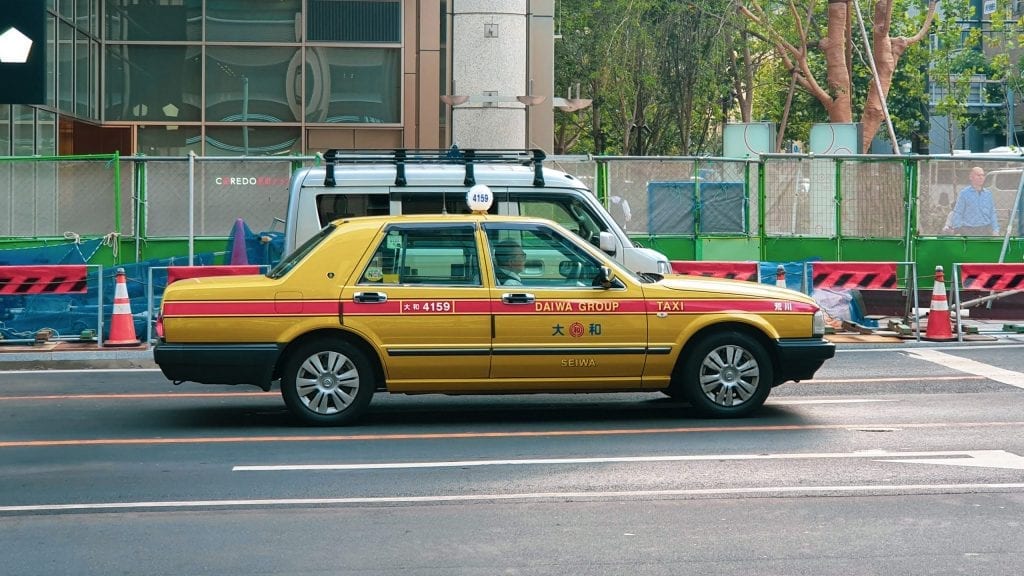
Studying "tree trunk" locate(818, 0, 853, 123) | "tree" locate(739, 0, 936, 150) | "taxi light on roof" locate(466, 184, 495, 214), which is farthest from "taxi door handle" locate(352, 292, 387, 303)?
"tree trunk" locate(818, 0, 853, 123)

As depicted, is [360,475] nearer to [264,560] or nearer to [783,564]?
[264,560]

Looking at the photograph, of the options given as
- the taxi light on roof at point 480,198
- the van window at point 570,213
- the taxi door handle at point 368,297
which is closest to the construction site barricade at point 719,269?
the van window at point 570,213

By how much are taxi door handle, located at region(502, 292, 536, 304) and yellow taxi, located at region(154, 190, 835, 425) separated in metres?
0.01

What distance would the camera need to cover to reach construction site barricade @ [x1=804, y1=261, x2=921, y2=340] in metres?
17.0

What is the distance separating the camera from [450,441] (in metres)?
10.0

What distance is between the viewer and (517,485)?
8383 millimetres

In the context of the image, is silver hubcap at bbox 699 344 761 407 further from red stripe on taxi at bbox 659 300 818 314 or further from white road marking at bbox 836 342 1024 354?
white road marking at bbox 836 342 1024 354

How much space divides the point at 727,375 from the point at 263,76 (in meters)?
17.7

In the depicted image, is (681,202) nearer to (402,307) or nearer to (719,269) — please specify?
(719,269)

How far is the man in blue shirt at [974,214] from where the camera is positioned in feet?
68.8

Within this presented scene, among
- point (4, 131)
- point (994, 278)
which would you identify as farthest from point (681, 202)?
point (4, 131)

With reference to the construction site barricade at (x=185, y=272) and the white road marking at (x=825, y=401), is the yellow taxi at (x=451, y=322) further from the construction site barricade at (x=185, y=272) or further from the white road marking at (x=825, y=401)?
the construction site barricade at (x=185, y=272)

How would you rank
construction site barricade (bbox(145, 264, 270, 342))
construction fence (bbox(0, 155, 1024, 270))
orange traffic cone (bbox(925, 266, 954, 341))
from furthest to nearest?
construction fence (bbox(0, 155, 1024, 270))
orange traffic cone (bbox(925, 266, 954, 341))
construction site barricade (bbox(145, 264, 270, 342))

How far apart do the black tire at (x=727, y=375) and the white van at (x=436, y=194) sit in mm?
2539
